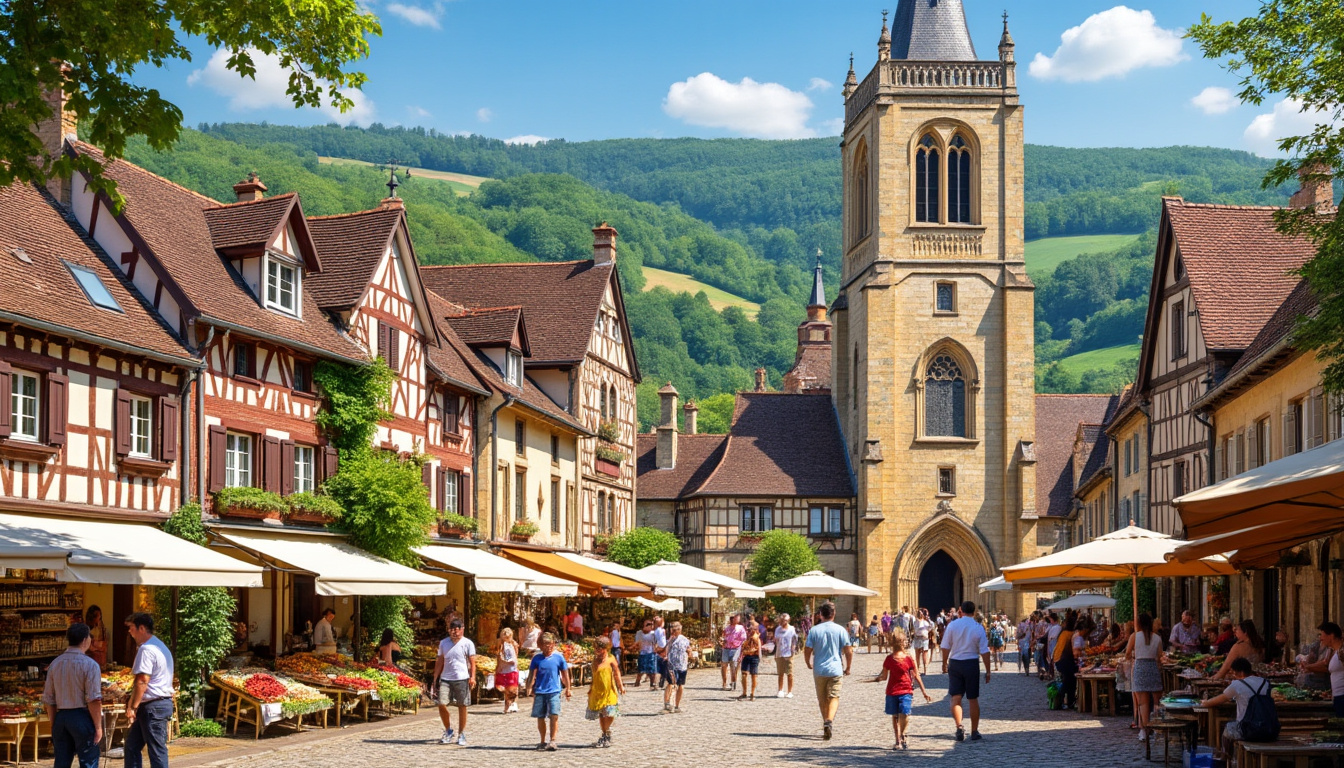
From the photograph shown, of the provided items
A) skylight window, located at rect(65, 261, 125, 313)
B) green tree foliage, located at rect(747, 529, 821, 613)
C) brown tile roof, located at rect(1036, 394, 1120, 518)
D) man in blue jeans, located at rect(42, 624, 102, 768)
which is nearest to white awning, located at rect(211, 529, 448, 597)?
skylight window, located at rect(65, 261, 125, 313)

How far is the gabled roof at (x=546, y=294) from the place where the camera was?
43188 mm

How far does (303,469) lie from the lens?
26281 millimetres

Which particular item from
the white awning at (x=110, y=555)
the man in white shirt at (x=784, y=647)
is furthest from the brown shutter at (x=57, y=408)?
the man in white shirt at (x=784, y=647)

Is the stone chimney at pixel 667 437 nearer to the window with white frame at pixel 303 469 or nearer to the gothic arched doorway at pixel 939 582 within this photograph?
the gothic arched doorway at pixel 939 582

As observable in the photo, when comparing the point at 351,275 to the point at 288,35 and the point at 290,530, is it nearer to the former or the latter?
the point at 290,530

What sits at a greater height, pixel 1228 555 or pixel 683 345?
pixel 683 345

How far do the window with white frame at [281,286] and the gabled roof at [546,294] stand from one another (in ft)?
53.6

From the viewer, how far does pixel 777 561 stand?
5900 centimetres

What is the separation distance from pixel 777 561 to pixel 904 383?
8.88 metres

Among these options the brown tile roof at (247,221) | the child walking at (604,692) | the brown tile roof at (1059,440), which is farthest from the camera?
the brown tile roof at (1059,440)

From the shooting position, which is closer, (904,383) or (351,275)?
(351,275)

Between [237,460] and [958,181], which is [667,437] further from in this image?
[237,460]

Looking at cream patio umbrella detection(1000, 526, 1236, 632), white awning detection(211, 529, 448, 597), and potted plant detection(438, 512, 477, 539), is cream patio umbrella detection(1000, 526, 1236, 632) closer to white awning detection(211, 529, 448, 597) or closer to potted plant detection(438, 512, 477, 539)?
white awning detection(211, 529, 448, 597)

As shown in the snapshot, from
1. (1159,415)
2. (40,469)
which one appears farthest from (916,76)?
(40,469)
